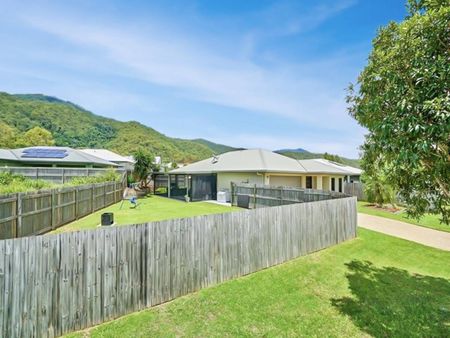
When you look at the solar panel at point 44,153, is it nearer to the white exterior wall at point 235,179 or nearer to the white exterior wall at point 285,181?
the white exterior wall at point 235,179

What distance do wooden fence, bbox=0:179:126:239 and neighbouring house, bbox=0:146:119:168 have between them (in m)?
13.6

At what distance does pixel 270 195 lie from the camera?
16.7 m

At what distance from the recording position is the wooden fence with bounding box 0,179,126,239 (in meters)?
7.25

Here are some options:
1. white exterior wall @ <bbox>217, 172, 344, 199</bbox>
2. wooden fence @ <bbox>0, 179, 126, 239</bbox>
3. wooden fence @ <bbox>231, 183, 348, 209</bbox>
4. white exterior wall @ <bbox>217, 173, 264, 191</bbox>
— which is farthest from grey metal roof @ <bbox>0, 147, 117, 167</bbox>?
wooden fence @ <bbox>231, 183, 348, 209</bbox>

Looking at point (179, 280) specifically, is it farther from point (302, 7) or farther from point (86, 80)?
point (86, 80)

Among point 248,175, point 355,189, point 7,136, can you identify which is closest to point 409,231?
point 248,175

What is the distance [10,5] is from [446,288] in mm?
15995

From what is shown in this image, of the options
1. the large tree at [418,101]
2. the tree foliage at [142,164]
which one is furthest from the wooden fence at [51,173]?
the large tree at [418,101]

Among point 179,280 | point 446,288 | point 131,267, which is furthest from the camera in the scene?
point 446,288

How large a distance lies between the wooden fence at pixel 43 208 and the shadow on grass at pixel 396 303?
8812 mm

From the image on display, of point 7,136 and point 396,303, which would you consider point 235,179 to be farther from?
point 7,136

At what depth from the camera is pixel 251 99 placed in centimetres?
2106

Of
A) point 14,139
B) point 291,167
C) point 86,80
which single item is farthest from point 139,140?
point 291,167

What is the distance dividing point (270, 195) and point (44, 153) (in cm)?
2472
